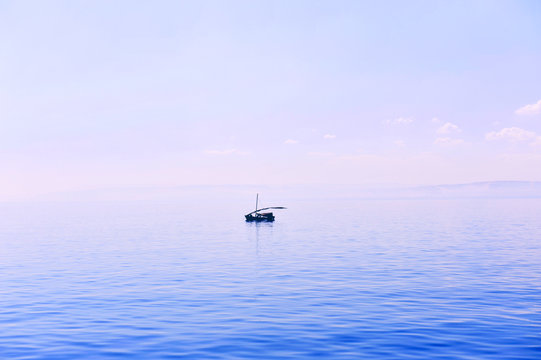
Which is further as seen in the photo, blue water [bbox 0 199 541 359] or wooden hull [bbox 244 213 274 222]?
wooden hull [bbox 244 213 274 222]

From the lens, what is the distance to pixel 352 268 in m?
46.6

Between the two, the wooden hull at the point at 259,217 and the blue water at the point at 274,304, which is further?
the wooden hull at the point at 259,217

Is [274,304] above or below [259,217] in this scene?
below

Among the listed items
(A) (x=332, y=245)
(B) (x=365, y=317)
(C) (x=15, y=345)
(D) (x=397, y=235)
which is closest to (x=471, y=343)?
(B) (x=365, y=317)

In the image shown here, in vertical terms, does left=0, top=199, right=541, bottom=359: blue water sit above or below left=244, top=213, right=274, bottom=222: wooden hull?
below

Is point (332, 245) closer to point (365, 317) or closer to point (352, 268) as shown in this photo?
point (352, 268)

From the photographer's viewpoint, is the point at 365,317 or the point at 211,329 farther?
the point at 365,317

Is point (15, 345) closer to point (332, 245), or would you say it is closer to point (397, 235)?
point (332, 245)

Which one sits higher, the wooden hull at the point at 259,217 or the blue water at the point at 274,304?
the wooden hull at the point at 259,217

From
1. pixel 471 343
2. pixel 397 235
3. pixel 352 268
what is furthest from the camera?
pixel 397 235

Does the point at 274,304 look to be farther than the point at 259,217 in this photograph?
No

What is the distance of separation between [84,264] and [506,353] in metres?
42.1

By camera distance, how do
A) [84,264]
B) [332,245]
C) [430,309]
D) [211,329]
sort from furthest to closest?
[332,245]
[84,264]
[430,309]
[211,329]

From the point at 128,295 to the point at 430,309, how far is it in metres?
19.7
